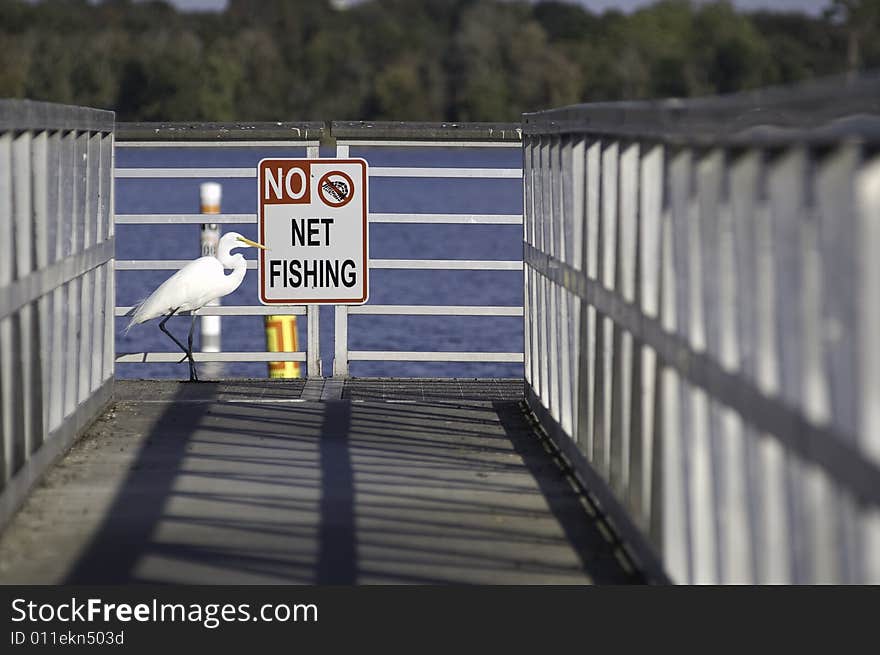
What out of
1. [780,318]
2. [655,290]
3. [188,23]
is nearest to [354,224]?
[655,290]

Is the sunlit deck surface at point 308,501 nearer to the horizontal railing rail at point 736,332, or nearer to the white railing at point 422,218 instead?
the horizontal railing rail at point 736,332

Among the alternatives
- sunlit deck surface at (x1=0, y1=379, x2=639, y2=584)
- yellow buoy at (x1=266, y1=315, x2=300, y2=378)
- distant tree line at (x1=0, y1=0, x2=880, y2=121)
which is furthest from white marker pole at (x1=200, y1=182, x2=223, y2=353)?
distant tree line at (x1=0, y1=0, x2=880, y2=121)

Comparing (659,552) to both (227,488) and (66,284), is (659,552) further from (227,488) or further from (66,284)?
(66,284)

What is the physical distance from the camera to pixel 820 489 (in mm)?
3250

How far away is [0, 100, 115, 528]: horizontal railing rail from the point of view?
555 centimetres

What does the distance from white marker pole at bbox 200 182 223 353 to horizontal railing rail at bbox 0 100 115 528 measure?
2.77 m

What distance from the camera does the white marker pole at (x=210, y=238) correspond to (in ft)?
38.4

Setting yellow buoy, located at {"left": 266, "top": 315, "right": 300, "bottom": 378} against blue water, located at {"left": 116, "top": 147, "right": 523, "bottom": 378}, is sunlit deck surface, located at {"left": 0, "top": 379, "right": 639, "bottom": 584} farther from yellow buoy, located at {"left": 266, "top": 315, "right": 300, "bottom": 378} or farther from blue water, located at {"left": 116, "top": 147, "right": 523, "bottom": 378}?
yellow buoy, located at {"left": 266, "top": 315, "right": 300, "bottom": 378}

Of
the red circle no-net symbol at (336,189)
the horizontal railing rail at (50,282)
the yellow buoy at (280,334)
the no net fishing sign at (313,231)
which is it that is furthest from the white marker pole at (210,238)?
the horizontal railing rail at (50,282)

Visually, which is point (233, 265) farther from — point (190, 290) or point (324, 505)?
point (324, 505)

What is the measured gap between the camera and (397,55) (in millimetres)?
75562

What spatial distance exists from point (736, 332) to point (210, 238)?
8.40 meters

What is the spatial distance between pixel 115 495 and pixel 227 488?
1.32ft

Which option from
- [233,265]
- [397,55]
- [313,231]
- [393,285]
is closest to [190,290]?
[233,265]
